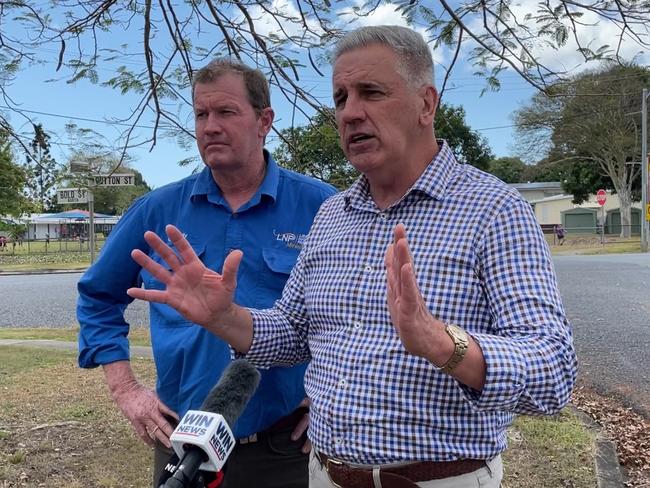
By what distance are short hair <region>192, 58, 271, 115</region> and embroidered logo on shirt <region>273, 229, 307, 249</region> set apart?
495 millimetres

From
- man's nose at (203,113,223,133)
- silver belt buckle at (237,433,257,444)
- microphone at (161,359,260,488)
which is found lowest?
silver belt buckle at (237,433,257,444)

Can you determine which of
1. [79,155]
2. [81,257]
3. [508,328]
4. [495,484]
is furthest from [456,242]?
[81,257]

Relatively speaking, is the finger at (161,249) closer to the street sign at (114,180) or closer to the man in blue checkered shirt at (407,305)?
the man in blue checkered shirt at (407,305)

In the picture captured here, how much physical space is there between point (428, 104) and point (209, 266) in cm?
106

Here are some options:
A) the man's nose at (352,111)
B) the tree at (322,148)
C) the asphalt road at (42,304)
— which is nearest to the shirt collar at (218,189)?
the man's nose at (352,111)

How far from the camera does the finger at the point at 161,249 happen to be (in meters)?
1.69

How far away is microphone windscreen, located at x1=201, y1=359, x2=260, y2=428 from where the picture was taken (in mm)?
1444

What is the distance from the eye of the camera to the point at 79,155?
468cm

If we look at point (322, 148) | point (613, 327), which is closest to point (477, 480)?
point (322, 148)

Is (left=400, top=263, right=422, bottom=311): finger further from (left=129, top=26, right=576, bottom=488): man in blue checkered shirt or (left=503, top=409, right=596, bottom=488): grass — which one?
(left=503, top=409, right=596, bottom=488): grass

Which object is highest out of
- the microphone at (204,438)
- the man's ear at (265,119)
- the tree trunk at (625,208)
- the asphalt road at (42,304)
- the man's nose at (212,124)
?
the tree trunk at (625,208)

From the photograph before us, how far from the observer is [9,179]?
6625 millimetres

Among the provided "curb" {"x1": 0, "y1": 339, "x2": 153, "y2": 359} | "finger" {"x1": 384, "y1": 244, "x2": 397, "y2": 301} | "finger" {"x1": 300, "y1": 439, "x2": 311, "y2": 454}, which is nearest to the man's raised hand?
"finger" {"x1": 384, "y1": 244, "x2": 397, "y2": 301}

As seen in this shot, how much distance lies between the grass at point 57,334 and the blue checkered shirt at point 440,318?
285 inches
